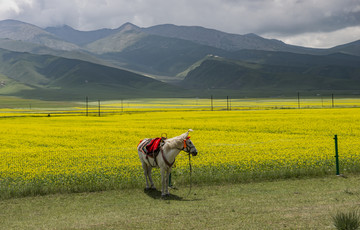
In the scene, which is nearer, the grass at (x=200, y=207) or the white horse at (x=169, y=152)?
the grass at (x=200, y=207)

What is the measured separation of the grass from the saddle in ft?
4.74

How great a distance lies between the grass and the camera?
10.7 m

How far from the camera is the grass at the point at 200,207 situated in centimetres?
1069

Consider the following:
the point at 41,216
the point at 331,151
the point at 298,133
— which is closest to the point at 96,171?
the point at 41,216

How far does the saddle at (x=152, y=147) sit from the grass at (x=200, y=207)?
1.45m

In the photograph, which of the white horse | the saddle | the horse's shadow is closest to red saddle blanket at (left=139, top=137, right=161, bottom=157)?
the saddle

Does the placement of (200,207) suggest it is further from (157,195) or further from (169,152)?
(157,195)

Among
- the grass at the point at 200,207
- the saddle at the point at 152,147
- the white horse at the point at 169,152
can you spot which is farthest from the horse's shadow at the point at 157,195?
the saddle at the point at 152,147

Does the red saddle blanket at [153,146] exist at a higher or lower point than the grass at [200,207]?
higher

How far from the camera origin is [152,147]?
14.3 meters

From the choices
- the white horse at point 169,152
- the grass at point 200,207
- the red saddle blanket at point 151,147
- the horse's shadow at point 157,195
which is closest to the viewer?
the grass at point 200,207

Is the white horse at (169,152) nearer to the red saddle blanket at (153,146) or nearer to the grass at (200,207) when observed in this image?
the red saddle blanket at (153,146)

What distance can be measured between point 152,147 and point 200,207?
116 inches

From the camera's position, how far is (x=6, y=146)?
28219mm
